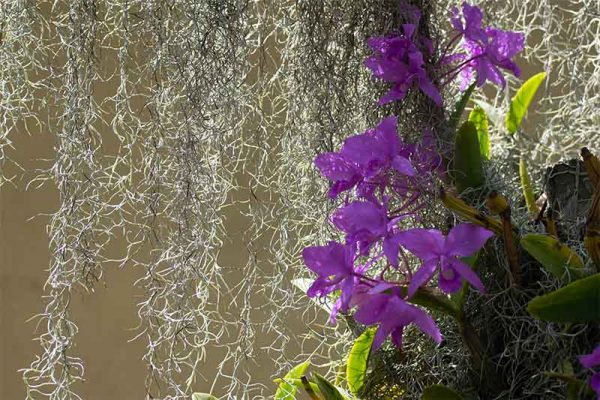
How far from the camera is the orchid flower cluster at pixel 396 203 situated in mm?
812

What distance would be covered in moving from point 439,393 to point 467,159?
0.80ft

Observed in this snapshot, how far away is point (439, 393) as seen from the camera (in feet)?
2.85

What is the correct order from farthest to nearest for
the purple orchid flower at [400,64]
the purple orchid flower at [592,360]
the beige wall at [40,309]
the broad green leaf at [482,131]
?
the beige wall at [40,309], the broad green leaf at [482,131], the purple orchid flower at [400,64], the purple orchid flower at [592,360]

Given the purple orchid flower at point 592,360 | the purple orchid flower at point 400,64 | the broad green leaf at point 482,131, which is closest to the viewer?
the purple orchid flower at point 592,360

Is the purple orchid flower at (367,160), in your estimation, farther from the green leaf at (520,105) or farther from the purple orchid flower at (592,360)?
the green leaf at (520,105)

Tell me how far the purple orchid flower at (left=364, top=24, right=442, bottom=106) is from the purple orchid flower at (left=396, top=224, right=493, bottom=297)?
0.19m

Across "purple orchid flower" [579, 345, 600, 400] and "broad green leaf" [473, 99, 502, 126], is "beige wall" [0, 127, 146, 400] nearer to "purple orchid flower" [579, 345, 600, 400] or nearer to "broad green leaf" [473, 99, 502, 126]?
"broad green leaf" [473, 99, 502, 126]

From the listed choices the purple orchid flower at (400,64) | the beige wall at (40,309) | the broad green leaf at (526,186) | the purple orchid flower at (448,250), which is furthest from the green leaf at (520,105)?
the beige wall at (40,309)

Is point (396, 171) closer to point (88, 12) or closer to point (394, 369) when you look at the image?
point (394, 369)

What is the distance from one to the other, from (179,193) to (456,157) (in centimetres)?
28

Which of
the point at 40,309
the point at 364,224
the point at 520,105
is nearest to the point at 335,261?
the point at 364,224

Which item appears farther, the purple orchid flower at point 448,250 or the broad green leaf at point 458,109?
the broad green leaf at point 458,109

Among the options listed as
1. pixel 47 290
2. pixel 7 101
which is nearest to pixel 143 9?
pixel 7 101

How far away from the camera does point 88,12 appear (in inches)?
39.3
